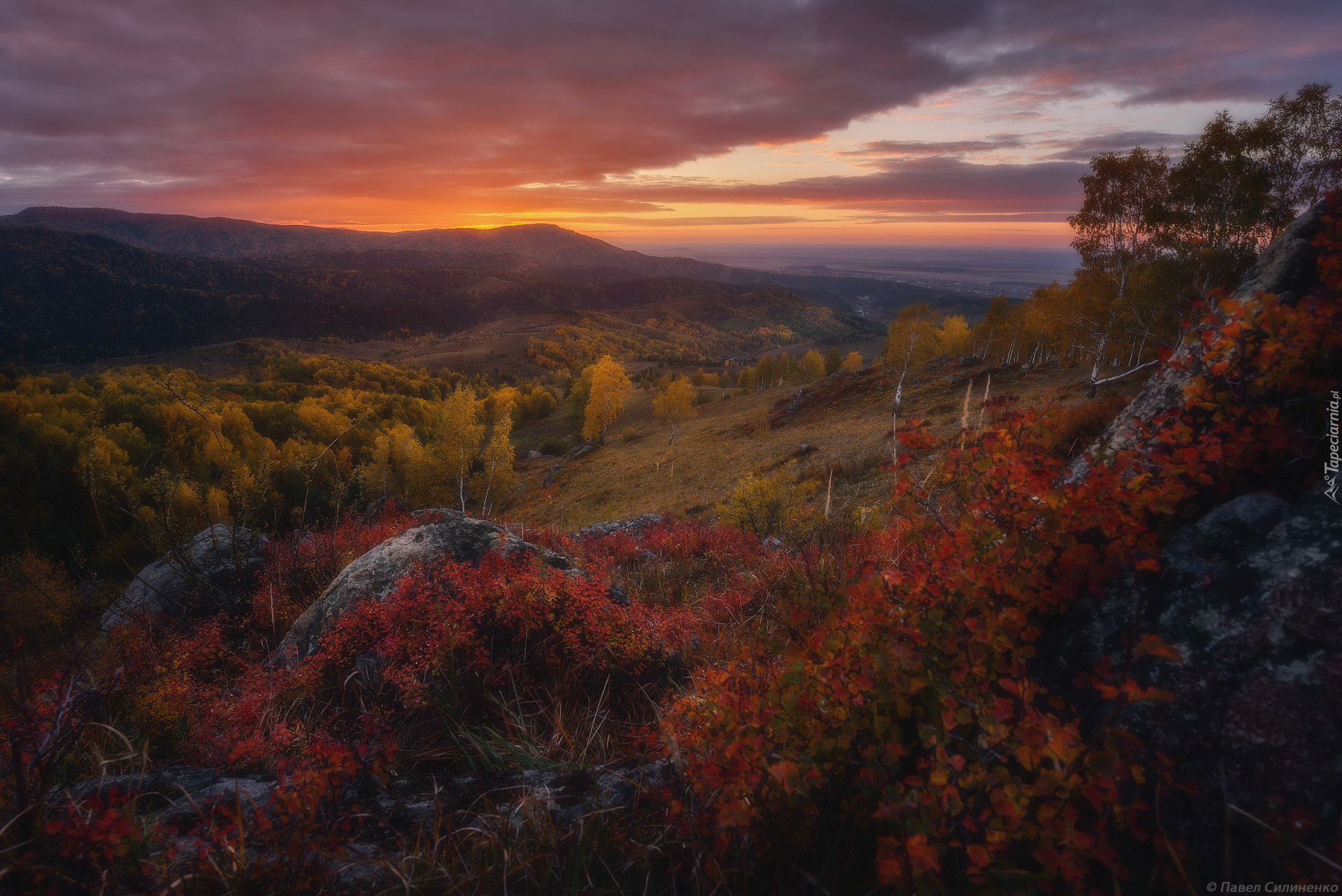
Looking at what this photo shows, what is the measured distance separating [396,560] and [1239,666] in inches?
358

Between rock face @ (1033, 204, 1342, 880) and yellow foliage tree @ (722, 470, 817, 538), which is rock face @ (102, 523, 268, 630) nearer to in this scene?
rock face @ (1033, 204, 1342, 880)

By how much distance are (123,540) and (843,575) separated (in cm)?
5224

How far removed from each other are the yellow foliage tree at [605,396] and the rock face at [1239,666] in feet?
214

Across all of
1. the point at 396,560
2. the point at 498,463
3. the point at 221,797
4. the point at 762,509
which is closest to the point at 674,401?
the point at 498,463

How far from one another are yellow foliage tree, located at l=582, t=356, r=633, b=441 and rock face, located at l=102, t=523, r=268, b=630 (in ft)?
176

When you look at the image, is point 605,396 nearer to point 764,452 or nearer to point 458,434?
point 458,434

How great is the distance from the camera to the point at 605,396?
221 feet

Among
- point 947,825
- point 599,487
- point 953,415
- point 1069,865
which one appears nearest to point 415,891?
point 947,825

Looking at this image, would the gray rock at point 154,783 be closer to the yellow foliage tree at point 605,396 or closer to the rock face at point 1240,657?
the rock face at point 1240,657

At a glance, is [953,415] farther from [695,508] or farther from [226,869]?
[226,869]

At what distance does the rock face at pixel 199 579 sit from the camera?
9516 mm

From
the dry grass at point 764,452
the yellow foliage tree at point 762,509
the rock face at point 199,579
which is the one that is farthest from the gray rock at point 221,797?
the dry grass at point 764,452

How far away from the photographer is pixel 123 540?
3691cm

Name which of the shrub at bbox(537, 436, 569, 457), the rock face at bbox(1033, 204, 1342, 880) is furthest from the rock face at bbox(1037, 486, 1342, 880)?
the shrub at bbox(537, 436, 569, 457)
